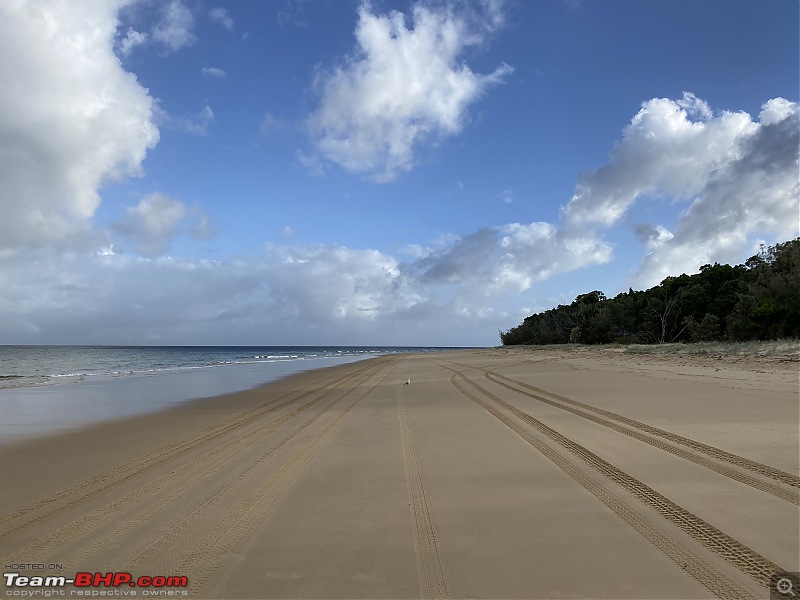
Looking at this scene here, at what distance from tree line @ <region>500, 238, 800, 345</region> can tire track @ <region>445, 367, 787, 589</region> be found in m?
31.6

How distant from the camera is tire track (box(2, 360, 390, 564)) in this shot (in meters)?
3.96

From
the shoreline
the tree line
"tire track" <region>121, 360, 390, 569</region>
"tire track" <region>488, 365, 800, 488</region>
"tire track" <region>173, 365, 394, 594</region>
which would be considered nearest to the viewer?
"tire track" <region>173, 365, 394, 594</region>

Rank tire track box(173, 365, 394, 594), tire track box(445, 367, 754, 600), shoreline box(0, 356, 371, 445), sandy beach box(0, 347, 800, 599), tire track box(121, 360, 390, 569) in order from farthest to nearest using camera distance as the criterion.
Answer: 1. shoreline box(0, 356, 371, 445)
2. tire track box(121, 360, 390, 569)
3. tire track box(173, 365, 394, 594)
4. sandy beach box(0, 347, 800, 599)
5. tire track box(445, 367, 754, 600)

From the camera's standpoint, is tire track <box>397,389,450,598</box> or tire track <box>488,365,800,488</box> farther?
tire track <box>488,365,800,488</box>

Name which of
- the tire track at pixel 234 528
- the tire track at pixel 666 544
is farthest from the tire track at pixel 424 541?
the tire track at pixel 666 544

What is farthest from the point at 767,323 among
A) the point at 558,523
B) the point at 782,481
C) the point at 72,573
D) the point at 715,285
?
the point at 72,573

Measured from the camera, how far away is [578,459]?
229 inches

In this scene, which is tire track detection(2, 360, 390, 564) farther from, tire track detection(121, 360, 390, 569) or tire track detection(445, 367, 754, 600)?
tire track detection(445, 367, 754, 600)

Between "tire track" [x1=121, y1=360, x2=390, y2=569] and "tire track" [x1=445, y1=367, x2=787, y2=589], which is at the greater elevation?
"tire track" [x1=445, y1=367, x2=787, y2=589]

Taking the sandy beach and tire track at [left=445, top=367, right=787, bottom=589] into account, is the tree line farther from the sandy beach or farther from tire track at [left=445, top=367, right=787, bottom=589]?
tire track at [left=445, top=367, right=787, bottom=589]

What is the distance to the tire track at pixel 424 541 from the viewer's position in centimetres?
311

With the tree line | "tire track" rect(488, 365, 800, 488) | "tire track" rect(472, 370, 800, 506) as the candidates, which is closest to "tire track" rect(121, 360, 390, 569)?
"tire track" rect(472, 370, 800, 506)

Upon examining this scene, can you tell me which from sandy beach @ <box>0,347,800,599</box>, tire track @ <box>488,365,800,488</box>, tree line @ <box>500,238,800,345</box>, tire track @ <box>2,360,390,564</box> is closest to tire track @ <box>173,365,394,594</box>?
sandy beach @ <box>0,347,800,599</box>

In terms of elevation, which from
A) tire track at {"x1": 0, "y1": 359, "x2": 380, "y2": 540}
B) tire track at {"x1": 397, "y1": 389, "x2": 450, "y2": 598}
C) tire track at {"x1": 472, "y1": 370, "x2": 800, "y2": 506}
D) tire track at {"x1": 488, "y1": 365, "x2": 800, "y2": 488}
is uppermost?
tire track at {"x1": 488, "y1": 365, "x2": 800, "y2": 488}
